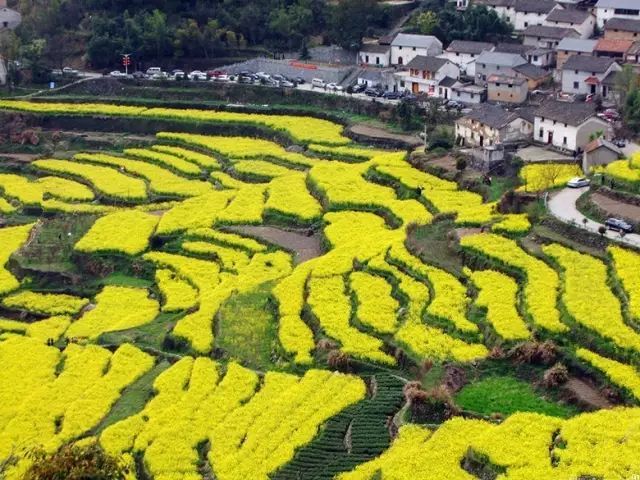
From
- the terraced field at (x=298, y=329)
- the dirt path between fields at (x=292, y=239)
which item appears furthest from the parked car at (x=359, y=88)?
the dirt path between fields at (x=292, y=239)

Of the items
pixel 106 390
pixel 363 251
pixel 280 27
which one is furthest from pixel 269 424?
pixel 280 27

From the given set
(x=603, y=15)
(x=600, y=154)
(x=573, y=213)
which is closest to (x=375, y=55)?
(x=603, y=15)

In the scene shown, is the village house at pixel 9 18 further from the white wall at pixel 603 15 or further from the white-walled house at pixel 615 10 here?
the white-walled house at pixel 615 10

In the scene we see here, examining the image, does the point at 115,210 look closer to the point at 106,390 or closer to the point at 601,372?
the point at 106,390

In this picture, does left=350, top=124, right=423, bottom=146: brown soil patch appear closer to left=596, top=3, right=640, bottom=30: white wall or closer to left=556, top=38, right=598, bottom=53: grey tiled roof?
left=556, top=38, right=598, bottom=53: grey tiled roof

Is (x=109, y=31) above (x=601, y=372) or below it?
above

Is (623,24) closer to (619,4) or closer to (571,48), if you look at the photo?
(619,4)

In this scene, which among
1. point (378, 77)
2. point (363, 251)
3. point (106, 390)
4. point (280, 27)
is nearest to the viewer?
point (106, 390)
